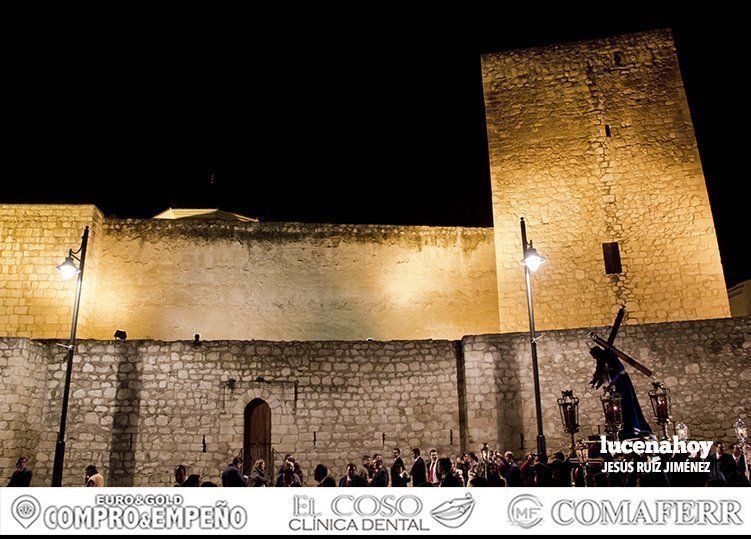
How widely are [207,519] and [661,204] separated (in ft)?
53.2

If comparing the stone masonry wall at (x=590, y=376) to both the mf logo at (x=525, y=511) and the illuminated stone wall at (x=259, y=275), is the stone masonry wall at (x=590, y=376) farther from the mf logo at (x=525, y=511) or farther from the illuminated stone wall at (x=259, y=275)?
the mf logo at (x=525, y=511)

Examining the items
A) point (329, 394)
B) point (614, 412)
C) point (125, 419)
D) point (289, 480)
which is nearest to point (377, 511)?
point (289, 480)

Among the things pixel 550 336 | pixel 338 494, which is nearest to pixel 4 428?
pixel 338 494

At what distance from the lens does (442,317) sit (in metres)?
19.9

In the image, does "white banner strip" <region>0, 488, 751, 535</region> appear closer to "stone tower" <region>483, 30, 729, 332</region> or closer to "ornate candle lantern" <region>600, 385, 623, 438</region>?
"ornate candle lantern" <region>600, 385, 623, 438</region>

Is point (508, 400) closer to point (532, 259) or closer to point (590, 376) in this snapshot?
point (590, 376)

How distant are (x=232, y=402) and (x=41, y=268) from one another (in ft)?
29.3

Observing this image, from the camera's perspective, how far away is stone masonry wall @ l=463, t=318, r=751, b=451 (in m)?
12.0

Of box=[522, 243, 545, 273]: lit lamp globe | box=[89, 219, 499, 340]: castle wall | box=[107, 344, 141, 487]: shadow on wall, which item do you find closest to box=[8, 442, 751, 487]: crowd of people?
box=[107, 344, 141, 487]: shadow on wall

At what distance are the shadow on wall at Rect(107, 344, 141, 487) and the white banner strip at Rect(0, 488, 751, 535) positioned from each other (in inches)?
263

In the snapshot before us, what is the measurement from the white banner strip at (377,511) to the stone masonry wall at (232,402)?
6.67 m

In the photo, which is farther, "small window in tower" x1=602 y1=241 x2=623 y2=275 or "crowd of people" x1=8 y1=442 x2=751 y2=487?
"small window in tower" x1=602 y1=241 x2=623 y2=275

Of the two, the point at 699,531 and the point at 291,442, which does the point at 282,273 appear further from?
the point at 699,531

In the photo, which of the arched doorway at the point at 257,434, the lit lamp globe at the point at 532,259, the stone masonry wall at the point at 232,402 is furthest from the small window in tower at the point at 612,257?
the arched doorway at the point at 257,434
